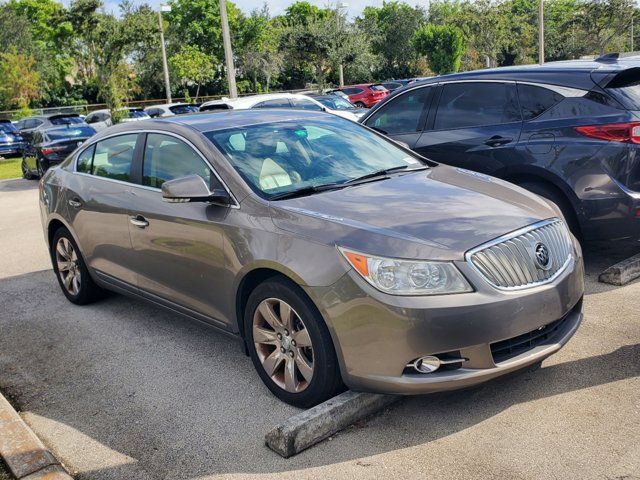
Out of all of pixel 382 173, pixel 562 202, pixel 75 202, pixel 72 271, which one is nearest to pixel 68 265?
pixel 72 271

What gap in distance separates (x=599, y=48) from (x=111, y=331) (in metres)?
63.5

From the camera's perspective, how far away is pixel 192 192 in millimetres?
4215

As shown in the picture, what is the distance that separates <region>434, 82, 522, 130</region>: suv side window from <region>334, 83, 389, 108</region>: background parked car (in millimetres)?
28557

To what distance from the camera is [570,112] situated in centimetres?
593

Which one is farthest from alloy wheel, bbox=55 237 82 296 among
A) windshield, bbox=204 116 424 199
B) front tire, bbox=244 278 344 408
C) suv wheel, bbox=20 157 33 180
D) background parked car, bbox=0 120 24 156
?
background parked car, bbox=0 120 24 156

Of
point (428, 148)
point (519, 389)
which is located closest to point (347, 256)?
point (519, 389)

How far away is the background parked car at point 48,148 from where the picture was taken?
16.2 m

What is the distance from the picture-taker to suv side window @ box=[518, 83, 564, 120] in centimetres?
607

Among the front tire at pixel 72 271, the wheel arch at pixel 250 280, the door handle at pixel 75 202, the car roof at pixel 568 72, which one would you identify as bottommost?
the front tire at pixel 72 271

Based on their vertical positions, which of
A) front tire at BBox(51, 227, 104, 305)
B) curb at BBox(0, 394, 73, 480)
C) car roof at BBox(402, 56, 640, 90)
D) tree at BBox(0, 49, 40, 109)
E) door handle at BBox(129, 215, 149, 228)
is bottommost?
curb at BBox(0, 394, 73, 480)

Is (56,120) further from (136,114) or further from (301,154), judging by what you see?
(301,154)

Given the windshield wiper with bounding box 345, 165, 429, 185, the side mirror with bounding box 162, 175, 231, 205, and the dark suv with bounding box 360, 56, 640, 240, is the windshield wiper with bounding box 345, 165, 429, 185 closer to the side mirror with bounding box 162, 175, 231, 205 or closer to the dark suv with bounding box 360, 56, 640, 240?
the side mirror with bounding box 162, 175, 231, 205

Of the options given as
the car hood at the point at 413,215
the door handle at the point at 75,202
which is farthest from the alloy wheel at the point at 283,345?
the door handle at the point at 75,202

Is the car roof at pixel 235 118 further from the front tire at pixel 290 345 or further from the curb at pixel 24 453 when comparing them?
the curb at pixel 24 453
